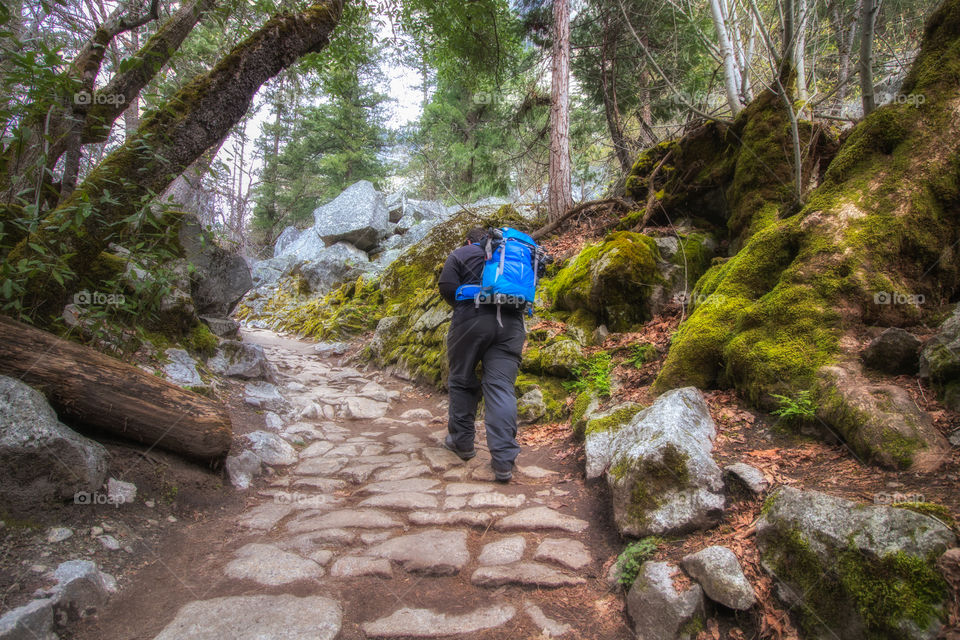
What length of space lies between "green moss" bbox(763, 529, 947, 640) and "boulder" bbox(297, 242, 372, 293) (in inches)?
676

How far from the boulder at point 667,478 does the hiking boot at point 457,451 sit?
176 cm

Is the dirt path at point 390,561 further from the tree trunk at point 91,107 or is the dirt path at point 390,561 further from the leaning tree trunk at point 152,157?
the tree trunk at point 91,107

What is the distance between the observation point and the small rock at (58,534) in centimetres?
239

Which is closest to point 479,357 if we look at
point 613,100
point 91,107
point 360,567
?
point 360,567

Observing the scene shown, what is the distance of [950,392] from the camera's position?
250 centimetres

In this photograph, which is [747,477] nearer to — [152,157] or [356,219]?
[152,157]

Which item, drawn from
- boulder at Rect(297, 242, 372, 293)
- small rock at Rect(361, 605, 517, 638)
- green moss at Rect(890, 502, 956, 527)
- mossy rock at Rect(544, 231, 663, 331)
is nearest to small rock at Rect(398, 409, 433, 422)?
mossy rock at Rect(544, 231, 663, 331)

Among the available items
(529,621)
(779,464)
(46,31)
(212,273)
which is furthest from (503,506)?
(46,31)

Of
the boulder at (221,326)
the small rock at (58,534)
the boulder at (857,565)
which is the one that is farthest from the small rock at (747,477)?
the boulder at (221,326)

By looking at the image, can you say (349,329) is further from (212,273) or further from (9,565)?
(9,565)

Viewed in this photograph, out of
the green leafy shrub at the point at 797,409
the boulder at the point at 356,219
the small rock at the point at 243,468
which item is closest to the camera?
the green leafy shrub at the point at 797,409

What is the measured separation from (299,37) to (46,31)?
2.70 meters

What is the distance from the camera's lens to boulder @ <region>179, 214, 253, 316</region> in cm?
654

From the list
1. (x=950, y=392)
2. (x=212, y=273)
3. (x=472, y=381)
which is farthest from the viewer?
(x=212, y=273)
